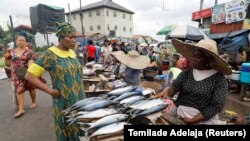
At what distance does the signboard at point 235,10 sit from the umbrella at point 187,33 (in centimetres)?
363

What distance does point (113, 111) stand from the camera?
6.59ft

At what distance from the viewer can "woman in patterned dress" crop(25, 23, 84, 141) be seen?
2.47m

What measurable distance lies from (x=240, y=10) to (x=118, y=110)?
1326 cm

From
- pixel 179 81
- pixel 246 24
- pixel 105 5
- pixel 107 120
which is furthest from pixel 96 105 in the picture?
pixel 105 5

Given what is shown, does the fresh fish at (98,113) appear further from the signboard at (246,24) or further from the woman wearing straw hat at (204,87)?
the signboard at (246,24)

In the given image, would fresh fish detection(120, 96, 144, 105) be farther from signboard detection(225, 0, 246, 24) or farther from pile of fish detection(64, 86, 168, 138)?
signboard detection(225, 0, 246, 24)

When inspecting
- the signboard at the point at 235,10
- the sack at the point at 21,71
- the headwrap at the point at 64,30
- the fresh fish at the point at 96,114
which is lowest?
the sack at the point at 21,71

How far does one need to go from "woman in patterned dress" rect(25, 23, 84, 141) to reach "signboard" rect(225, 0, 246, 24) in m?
12.5

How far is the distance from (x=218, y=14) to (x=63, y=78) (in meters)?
15.5

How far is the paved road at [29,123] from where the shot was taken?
4438 mm

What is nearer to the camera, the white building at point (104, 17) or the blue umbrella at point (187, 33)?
the blue umbrella at point (187, 33)

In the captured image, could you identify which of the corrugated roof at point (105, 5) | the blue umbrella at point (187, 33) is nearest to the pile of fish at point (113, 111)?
the blue umbrella at point (187, 33)

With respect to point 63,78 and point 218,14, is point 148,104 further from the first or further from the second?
point 218,14

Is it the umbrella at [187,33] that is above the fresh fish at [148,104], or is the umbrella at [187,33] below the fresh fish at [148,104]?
above
